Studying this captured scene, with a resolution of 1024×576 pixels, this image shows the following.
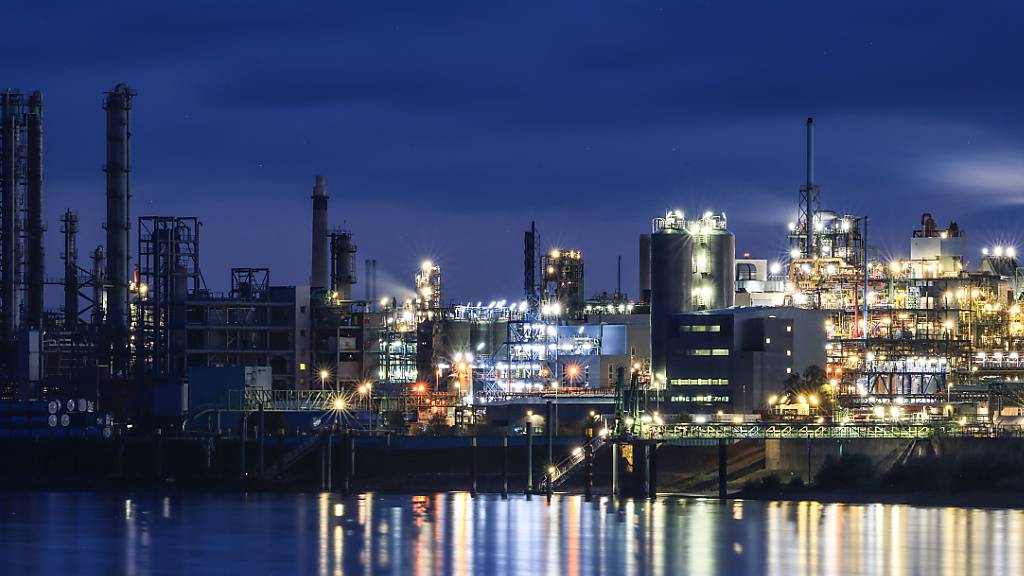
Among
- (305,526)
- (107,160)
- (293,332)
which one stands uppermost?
(107,160)

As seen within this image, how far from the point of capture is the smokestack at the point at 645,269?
174m

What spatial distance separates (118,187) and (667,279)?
40.5m

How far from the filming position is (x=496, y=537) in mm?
94875

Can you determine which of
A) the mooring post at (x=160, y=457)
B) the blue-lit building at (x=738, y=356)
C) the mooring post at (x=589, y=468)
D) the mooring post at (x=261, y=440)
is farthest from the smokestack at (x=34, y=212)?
the mooring post at (x=589, y=468)

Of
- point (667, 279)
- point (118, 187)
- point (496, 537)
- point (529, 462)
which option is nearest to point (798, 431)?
point (529, 462)

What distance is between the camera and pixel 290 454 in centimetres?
12138

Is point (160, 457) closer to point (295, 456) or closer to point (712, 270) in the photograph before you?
point (295, 456)

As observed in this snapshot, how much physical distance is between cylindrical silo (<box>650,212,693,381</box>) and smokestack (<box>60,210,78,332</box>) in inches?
1739

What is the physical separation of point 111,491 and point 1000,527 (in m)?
52.4

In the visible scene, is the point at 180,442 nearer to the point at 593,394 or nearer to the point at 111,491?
the point at 111,491

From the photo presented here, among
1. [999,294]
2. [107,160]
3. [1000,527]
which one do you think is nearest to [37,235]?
[107,160]

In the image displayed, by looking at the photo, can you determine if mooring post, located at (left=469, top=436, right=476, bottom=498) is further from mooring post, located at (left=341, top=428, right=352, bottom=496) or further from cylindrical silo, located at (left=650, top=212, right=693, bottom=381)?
cylindrical silo, located at (left=650, top=212, right=693, bottom=381)

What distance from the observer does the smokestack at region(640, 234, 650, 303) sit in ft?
572

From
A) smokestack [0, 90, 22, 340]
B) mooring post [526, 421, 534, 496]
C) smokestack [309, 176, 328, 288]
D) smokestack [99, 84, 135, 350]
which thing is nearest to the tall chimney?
smokestack [99, 84, 135, 350]
